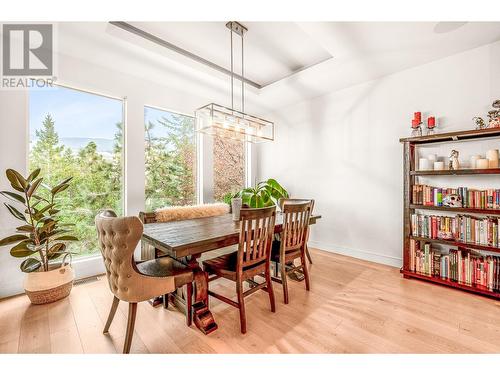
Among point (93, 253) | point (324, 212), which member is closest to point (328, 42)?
point (324, 212)

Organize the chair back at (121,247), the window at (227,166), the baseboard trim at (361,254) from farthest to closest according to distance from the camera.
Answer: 1. the window at (227,166)
2. the baseboard trim at (361,254)
3. the chair back at (121,247)

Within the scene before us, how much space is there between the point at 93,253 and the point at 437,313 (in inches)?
152

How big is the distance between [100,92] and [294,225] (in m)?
2.96

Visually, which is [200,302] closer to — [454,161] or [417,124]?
[454,161]

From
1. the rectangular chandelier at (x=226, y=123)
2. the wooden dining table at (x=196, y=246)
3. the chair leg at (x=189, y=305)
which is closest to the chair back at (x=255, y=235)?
the wooden dining table at (x=196, y=246)

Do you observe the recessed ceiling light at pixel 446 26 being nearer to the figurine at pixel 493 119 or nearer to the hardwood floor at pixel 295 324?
the figurine at pixel 493 119

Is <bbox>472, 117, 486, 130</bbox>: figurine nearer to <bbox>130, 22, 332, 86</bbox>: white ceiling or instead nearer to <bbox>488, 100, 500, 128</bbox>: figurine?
<bbox>488, 100, 500, 128</bbox>: figurine

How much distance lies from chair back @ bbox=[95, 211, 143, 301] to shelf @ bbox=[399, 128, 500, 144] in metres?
3.01

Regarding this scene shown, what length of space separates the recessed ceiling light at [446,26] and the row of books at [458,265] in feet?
7.43

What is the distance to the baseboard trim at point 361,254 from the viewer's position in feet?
10.3

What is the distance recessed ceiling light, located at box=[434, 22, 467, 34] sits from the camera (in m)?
2.15
